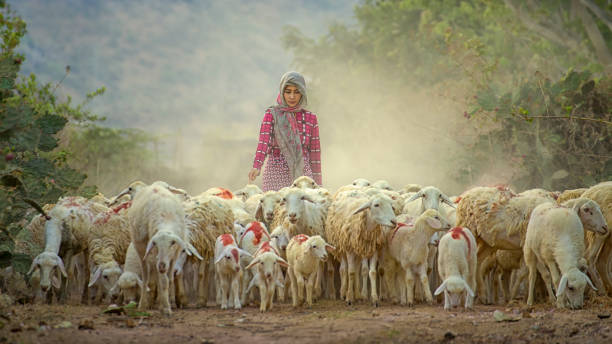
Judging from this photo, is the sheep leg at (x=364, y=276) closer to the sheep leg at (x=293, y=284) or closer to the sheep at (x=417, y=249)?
the sheep at (x=417, y=249)

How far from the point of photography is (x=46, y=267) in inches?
284

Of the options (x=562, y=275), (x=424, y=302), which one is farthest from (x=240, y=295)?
(x=562, y=275)

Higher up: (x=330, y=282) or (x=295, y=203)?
(x=295, y=203)

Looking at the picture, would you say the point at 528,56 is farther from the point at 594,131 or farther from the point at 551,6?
the point at 594,131

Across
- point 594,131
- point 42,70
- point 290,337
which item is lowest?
point 290,337

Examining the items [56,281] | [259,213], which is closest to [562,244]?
[259,213]

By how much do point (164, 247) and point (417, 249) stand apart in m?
3.03

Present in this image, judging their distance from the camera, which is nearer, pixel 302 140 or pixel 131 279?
pixel 131 279

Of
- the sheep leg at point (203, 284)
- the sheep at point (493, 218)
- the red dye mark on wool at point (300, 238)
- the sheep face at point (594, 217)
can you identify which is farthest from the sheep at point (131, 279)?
the sheep face at point (594, 217)

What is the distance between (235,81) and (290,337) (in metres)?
38.3

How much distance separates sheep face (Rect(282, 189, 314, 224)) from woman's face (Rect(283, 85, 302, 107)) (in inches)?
95.2

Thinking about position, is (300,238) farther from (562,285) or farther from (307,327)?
(562,285)

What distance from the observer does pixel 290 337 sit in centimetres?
528

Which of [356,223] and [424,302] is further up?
[356,223]
